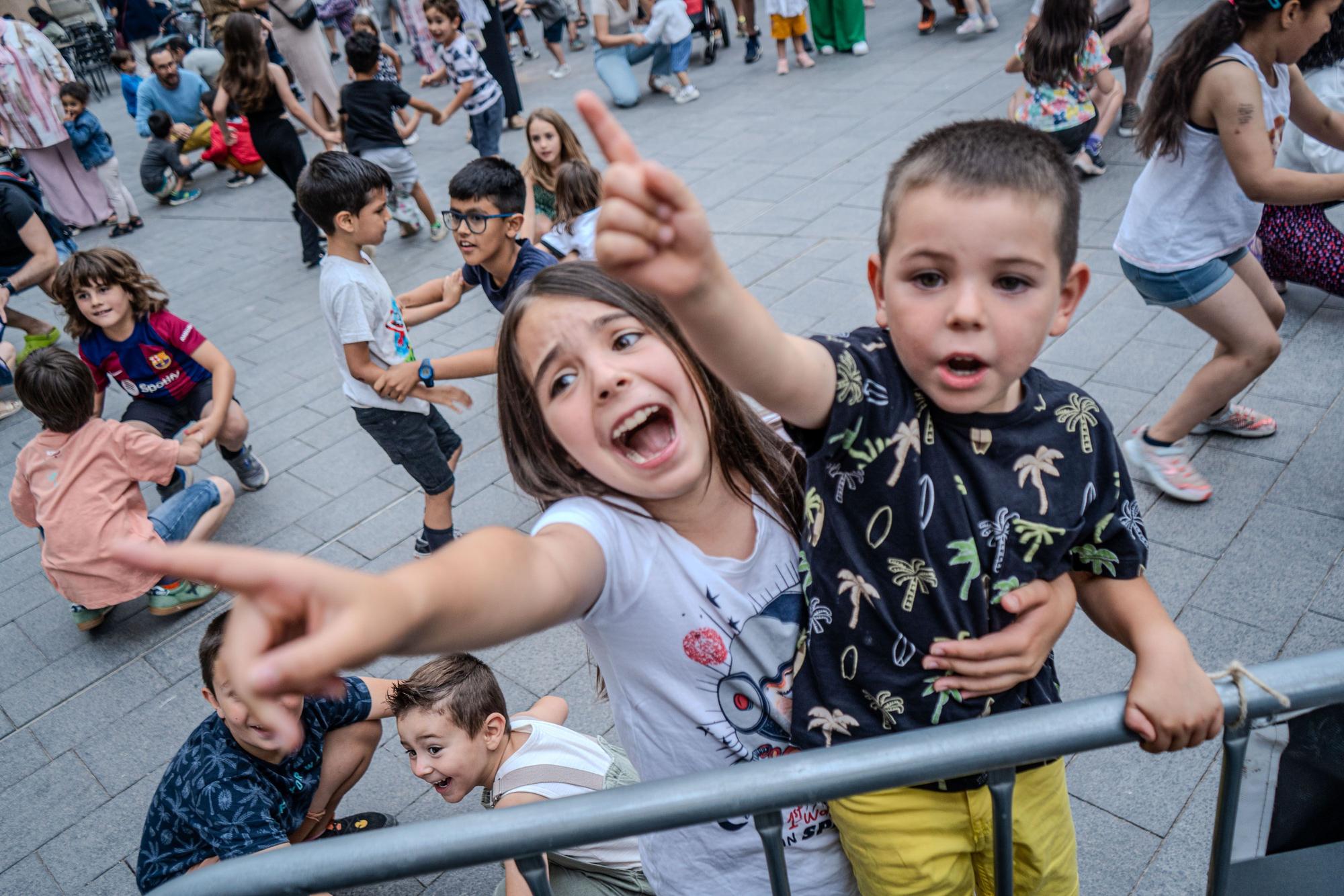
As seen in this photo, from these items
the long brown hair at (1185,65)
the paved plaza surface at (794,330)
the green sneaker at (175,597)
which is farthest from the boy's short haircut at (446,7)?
the long brown hair at (1185,65)

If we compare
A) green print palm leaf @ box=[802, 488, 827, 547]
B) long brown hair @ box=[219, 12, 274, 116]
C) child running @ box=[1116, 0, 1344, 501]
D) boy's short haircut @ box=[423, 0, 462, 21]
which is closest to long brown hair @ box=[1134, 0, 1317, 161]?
child running @ box=[1116, 0, 1344, 501]

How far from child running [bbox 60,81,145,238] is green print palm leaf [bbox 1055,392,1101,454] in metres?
9.95

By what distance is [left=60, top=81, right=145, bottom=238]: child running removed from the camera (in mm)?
8906

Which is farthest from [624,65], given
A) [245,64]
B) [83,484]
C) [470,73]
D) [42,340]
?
[83,484]

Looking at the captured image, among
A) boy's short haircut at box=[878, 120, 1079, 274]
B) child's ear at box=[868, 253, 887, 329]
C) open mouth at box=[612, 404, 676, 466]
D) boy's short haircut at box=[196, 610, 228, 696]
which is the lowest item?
boy's short haircut at box=[196, 610, 228, 696]

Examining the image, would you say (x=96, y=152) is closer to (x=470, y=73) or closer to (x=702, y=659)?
(x=470, y=73)

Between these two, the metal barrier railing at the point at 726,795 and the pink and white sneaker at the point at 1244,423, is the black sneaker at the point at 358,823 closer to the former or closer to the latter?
the metal barrier railing at the point at 726,795

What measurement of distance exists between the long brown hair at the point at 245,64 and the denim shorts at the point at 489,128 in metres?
1.74

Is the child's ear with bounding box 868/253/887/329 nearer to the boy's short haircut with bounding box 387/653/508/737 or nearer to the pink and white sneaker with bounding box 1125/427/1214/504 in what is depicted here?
the boy's short haircut with bounding box 387/653/508/737

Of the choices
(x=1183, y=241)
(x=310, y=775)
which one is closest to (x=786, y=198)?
(x=1183, y=241)

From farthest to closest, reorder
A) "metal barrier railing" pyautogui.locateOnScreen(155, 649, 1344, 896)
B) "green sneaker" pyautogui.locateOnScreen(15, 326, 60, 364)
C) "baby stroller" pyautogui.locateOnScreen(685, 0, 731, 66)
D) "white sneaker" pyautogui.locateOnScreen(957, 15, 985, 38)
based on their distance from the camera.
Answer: "baby stroller" pyautogui.locateOnScreen(685, 0, 731, 66), "white sneaker" pyautogui.locateOnScreen(957, 15, 985, 38), "green sneaker" pyautogui.locateOnScreen(15, 326, 60, 364), "metal barrier railing" pyautogui.locateOnScreen(155, 649, 1344, 896)

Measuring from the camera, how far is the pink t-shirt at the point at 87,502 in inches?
154

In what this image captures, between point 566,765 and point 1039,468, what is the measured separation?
5.02 ft

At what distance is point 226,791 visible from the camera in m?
2.37
